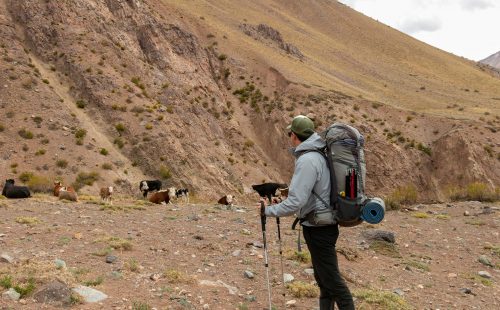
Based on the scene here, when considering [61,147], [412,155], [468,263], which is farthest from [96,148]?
[412,155]

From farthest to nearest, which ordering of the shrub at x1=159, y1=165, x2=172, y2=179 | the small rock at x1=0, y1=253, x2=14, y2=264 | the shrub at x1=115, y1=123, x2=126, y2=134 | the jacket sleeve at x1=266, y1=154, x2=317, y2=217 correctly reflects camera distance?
1. the shrub at x1=115, y1=123, x2=126, y2=134
2. the shrub at x1=159, y1=165, x2=172, y2=179
3. the small rock at x1=0, y1=253, x2=14, y2=264
4. the jacket sleeve at x1=266, y1=154, x2=317, y2=217

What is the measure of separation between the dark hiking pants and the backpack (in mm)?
249

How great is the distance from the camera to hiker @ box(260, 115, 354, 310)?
5695mm

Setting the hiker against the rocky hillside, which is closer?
the hiker

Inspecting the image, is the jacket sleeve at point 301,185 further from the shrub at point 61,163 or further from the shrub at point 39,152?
the shrub at point 39,152

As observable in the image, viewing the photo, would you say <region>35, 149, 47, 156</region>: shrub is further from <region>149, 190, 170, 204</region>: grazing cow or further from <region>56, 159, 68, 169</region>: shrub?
<region>149, 190, 170, 204</region>: grazing cow

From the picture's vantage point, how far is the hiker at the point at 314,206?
18.7 ft

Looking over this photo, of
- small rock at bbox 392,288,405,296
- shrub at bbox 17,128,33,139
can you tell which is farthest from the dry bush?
shrub at bbox 17,128,33,139

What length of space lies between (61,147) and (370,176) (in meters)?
27.3

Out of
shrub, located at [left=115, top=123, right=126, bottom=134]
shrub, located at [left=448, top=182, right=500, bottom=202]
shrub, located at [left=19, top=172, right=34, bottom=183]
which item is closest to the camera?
shrub, located at [left=448, top=182, right=500, bottom=202]

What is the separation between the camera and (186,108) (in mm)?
40781

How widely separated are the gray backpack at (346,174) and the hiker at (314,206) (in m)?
0.09

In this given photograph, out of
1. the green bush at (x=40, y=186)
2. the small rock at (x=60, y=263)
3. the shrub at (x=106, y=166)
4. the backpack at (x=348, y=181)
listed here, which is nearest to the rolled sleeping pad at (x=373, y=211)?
the backpack at (x=348, y=181)

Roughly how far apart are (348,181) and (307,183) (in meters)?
0.55
